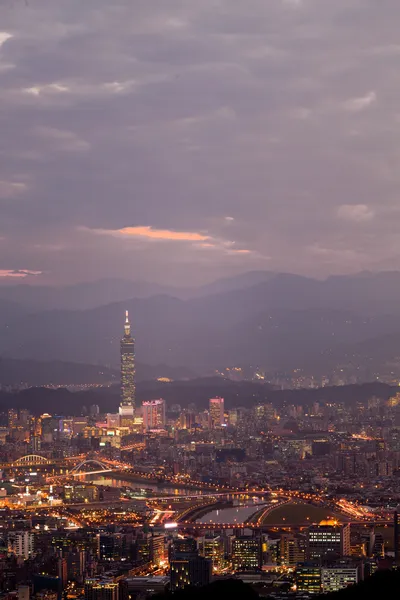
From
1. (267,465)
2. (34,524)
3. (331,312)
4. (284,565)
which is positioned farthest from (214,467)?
(331,312)

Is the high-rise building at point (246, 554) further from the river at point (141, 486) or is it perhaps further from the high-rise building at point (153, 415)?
the high-rise building at point (153, 415)

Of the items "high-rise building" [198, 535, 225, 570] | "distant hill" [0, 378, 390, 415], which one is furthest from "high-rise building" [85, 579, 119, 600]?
"distant hill" [0, 378, 390, 415]

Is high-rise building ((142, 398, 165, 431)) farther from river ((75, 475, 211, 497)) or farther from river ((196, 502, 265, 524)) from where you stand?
river ((196, 502, 265, 524))

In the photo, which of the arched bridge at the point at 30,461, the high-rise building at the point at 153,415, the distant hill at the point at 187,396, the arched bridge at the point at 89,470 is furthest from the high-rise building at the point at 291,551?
the distant hill at the point at 187,396

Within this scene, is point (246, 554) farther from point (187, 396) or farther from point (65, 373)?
point (65, 373)

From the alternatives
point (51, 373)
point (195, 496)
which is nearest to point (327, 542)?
point (195, 496)

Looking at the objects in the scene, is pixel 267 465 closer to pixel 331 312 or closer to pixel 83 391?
pixel 83 391
